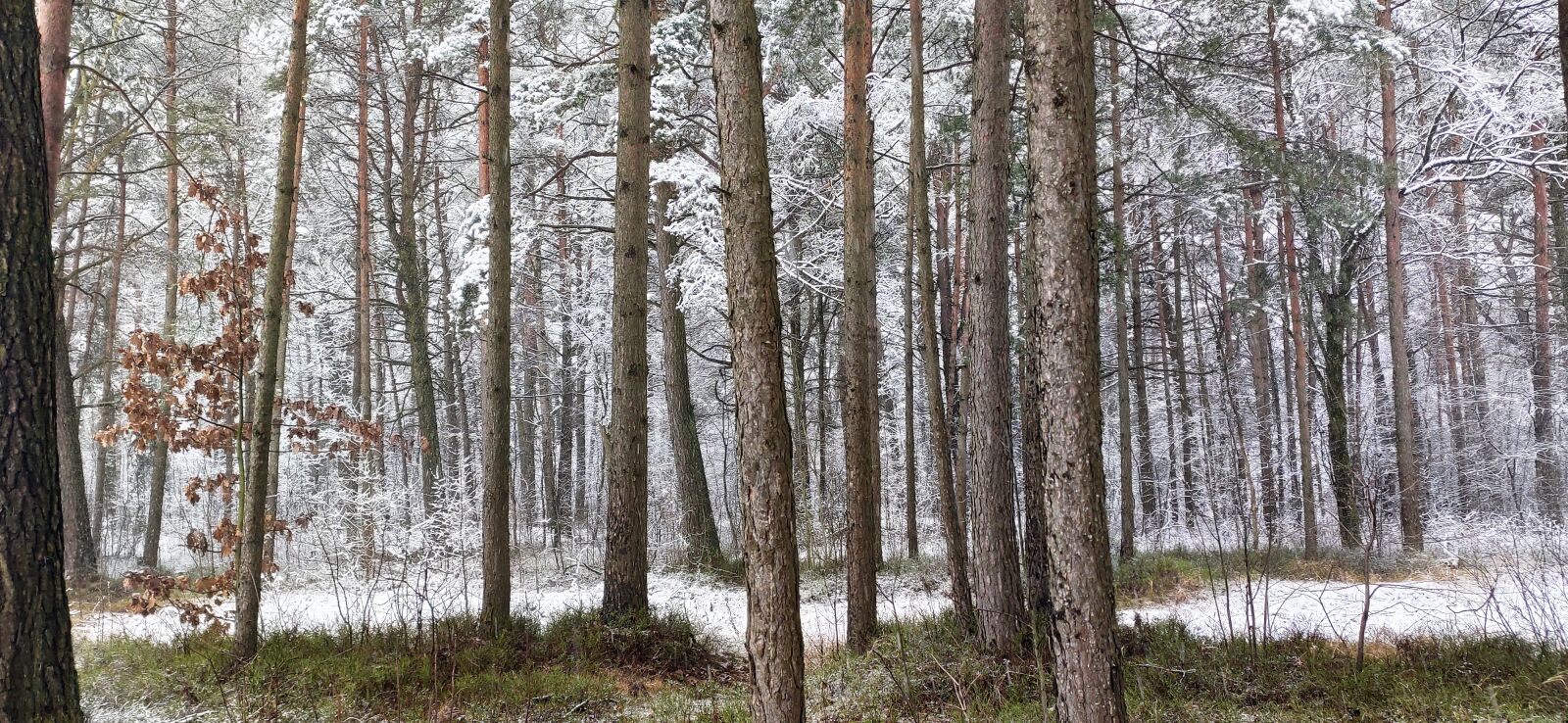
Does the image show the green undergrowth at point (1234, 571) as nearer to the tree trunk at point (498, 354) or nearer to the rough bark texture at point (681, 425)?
the rough bark texture at point (681, 425)

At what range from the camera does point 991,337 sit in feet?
19.6

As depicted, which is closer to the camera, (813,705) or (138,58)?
(813,705)

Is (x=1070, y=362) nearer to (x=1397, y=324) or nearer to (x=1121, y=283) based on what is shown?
(x=1121, y=283)

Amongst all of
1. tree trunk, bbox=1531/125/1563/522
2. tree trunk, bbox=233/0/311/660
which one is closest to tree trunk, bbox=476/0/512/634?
tree trunk, bbox=233/0/311/660

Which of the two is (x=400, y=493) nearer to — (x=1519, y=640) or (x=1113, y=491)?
(x=1519, y=640)

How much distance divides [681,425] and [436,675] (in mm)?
6521

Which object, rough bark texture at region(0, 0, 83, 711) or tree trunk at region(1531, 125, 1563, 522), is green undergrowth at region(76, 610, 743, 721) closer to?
rough bark texture at region(0, 0, 83, 711)

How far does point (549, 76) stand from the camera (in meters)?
10.5

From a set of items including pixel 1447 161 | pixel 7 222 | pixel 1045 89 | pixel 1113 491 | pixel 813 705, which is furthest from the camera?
pixel 1113 491

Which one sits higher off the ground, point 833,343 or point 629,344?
point 833,343

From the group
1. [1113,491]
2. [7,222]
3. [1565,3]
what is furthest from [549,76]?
[1113,491]

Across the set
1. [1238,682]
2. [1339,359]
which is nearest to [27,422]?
[1238,682]

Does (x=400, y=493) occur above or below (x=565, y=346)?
below

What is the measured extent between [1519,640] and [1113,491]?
21347 millimetres
